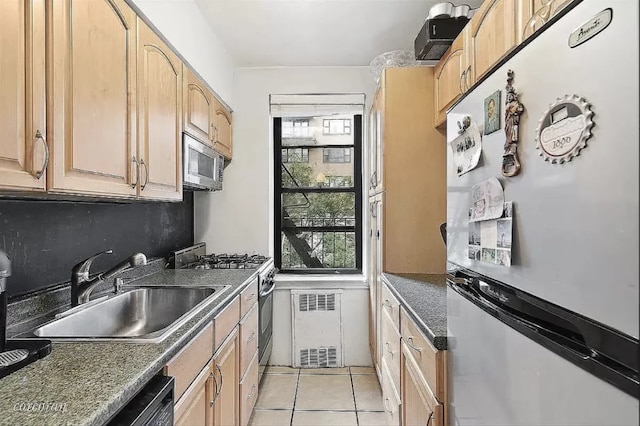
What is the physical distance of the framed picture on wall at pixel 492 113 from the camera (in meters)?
0.84

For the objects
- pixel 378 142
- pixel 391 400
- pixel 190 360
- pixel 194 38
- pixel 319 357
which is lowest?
pixel 319 357

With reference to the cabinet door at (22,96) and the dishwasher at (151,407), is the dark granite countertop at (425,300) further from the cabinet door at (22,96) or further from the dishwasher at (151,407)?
the cabinet door at (22,96)

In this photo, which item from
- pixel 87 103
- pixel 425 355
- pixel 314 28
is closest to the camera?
pixel 87 103

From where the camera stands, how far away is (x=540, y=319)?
664 millimetres

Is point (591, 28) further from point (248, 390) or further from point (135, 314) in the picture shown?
point (248, 390)

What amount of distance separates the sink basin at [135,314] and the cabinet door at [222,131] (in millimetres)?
1193

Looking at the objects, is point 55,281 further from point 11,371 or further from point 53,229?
point 11,371

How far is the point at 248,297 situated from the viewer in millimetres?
2309

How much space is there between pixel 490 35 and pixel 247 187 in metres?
2.24

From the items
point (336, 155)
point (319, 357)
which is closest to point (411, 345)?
point (319, 357)

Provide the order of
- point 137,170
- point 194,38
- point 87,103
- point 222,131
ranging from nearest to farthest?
1. point 87,103
2. point 137,170
3. point 194,38
4. point 222,131

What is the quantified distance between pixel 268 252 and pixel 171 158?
153cm

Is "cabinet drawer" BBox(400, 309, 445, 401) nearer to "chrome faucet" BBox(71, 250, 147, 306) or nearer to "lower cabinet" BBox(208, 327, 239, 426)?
"lower cabinet" BBox(208, 327, 239, 426)

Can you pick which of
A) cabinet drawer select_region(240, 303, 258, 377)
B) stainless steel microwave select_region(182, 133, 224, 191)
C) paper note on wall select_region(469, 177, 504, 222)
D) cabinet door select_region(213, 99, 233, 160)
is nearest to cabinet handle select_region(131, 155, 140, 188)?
stainless steel microwave select_region(182, 133, 224, 191)
